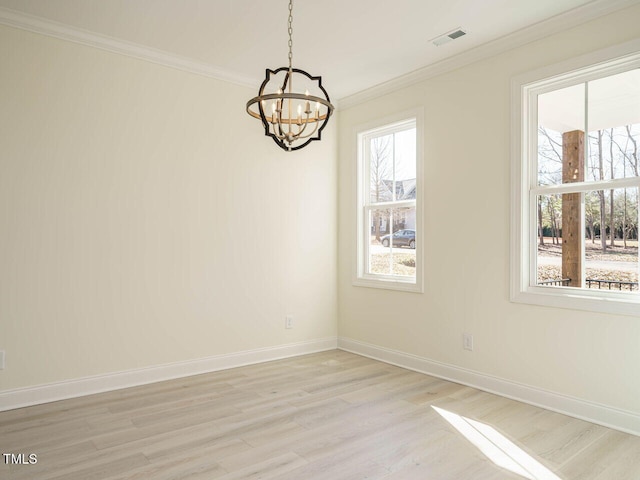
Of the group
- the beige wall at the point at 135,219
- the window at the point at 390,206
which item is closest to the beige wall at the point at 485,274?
the window at the point at 390,206

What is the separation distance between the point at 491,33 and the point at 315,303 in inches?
119

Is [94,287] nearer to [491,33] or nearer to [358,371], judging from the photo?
[358,371]

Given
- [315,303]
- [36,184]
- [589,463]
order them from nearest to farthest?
1. [589,463]
2. [36,184]
3. [315,303]

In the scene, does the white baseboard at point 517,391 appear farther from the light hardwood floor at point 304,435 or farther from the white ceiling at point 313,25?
the white ceiling at point 313,25

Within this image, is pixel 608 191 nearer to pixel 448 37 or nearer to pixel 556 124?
pixel 556 124

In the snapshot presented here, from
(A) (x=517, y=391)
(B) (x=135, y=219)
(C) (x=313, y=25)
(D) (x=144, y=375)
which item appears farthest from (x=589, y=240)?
(D) (x=144, y=375)

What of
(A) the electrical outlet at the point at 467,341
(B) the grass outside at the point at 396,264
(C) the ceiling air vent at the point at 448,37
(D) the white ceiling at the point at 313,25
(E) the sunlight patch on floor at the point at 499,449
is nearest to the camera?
(E) the sunlight patch on floor at the point at 499,449

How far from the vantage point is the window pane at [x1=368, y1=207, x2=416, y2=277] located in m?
4.34

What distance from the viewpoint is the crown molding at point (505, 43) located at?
2936mm

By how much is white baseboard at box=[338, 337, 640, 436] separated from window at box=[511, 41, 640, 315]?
2.13ft

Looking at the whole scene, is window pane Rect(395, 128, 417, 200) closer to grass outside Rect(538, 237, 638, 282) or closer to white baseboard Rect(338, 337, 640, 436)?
grass outside Rect(538, 237, 638, 282)

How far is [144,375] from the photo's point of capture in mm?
→ 3762

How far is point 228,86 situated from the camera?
14.0 feet

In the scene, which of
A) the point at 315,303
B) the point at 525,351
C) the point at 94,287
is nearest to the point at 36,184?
the point at 94,287
